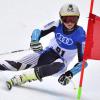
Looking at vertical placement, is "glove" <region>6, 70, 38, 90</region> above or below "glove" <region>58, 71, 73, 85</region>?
below

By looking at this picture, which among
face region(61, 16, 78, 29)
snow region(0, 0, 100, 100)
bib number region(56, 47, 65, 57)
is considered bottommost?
snow region(0, 0, 100, 100)

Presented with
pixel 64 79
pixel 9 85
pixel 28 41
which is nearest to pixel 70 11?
pixel 64 79

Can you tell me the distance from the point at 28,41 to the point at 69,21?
1.01 m

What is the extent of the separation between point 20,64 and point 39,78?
0.53 ft

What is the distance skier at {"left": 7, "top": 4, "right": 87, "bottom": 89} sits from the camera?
2305mm

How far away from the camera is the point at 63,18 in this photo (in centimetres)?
234

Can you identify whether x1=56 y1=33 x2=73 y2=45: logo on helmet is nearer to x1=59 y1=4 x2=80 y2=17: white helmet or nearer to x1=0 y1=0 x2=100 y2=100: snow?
x1=59 y1=4 x2=80 y2=17: white helmet

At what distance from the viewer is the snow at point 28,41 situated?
2.30 metres

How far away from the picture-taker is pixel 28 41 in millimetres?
3307

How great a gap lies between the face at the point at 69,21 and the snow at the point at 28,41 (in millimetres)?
322

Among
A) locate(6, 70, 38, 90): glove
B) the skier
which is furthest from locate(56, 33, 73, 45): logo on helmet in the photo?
locate(6, 70, 38, 90): glove

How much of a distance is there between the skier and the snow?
8 centimetres

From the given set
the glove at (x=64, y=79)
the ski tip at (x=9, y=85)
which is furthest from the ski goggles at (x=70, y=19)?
the ski tip at (x=9, y=85)

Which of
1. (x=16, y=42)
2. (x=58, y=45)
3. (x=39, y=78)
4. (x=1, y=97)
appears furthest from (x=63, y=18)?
(x=16, y=42)
